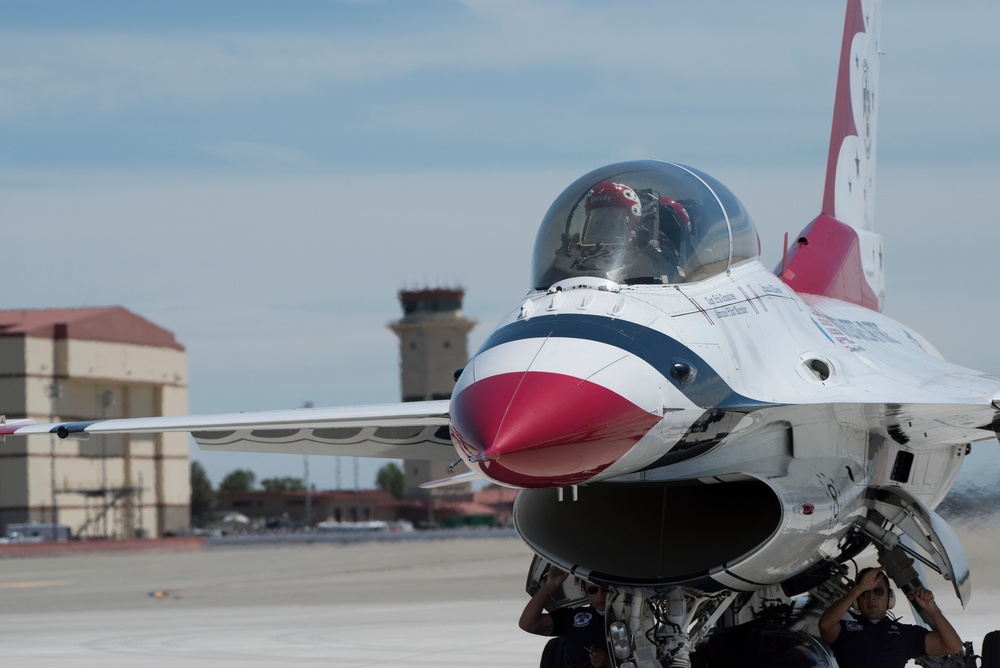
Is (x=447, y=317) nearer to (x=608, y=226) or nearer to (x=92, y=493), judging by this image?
(x=92, y=493)

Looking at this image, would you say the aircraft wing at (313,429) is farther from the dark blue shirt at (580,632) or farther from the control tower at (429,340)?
the control tower at (429,340)

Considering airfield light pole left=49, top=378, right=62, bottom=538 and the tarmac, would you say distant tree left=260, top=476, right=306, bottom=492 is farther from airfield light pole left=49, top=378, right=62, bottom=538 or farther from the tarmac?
the tarmac

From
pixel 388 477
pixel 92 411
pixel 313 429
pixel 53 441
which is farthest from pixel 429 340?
pixel 313 429

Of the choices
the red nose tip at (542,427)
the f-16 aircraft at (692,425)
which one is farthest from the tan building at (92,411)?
the red nose tip at (542,427)

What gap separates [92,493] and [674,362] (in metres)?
86.9

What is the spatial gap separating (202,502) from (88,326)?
49.3 m

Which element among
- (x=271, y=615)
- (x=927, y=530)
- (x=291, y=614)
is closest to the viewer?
(x=927, y=530)

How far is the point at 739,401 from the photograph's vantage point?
24.3 feet

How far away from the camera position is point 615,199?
797 centimetres

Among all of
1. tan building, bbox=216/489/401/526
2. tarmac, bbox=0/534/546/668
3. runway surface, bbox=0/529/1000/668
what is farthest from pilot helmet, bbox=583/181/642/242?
tan building, bbox=216/489/401/526

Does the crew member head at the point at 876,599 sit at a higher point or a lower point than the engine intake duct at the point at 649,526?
lower

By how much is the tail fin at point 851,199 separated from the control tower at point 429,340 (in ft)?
433

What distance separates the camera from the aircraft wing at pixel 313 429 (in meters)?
9.96

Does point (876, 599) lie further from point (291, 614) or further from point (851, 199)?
point (291, 614)
